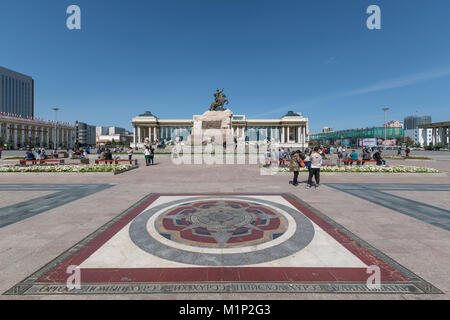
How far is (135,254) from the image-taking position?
12.5 ft

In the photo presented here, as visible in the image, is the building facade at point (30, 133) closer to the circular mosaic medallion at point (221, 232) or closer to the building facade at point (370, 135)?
Answer: the circular mosaic medallion at point (221, 232)

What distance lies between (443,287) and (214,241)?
3625 mm

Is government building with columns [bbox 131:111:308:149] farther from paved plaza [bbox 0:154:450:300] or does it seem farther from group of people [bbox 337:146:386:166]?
paved plaza [bbox 0:154:450:300]

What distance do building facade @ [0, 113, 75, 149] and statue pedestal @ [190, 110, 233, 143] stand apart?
2258 inches

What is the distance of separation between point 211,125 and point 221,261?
3463 cm

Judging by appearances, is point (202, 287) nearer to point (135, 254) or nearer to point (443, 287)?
point (135, 254)

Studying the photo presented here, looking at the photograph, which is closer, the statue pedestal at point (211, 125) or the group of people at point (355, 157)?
the group of people at point (355, 157)

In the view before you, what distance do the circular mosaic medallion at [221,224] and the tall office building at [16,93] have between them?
135m

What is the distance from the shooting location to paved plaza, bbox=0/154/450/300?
2.90 metres

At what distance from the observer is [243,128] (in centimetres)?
10119

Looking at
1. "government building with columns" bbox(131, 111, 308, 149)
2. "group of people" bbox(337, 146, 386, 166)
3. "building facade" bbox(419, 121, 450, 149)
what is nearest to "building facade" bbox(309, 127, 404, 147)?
"government building with columns" bbox(131, 111, 308, 149)

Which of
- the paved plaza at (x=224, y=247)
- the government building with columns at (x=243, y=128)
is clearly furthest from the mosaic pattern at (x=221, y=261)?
the government building with columns at (x=243, y=128)

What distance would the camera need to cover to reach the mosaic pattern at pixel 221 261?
2928 millimetres

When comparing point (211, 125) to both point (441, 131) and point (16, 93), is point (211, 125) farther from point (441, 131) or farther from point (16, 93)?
point (16, 93)
